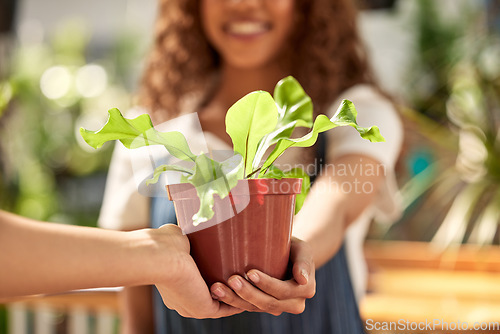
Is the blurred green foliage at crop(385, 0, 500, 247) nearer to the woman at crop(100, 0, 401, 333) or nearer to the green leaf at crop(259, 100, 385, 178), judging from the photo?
the woman at crop(100, 0, 401, 333)

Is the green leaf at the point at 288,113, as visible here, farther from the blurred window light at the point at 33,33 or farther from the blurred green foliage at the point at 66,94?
the blurred window light at the point at 33,33

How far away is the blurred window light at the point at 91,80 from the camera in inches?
72.9

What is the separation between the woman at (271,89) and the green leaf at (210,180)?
0.05 meters

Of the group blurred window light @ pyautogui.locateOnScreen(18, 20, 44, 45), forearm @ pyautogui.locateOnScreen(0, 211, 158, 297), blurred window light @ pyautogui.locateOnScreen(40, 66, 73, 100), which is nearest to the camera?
forearm @ pyautogui.locateOnScreen(0, 211, 158, 297)

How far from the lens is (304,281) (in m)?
0.23

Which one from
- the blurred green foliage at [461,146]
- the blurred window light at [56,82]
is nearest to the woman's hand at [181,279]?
the blurred green foliage at [461,146]

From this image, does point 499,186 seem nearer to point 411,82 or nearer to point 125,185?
point 411,82

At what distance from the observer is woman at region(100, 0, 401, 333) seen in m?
0.35

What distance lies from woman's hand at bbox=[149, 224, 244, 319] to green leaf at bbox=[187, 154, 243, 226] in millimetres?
15

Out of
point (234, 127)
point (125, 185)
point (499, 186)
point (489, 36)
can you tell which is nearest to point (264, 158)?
point (234, 127)

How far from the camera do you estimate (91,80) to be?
1915 mm

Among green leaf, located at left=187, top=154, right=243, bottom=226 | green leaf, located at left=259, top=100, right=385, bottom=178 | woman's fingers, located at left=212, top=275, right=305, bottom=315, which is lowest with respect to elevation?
woman's fingers, located at left=212, top=275, right=305, bottom=315

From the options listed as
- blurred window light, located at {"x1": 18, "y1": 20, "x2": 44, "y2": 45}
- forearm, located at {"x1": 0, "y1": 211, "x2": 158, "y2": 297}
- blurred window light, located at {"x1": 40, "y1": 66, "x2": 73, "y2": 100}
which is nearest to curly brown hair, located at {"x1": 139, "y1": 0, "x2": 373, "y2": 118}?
forearm, located at {"x1": 0, "y1": 211, "x2": 158, "y2": 297}

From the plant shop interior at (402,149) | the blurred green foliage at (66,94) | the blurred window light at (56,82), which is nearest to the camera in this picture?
the plant shop interior at (402,149)
